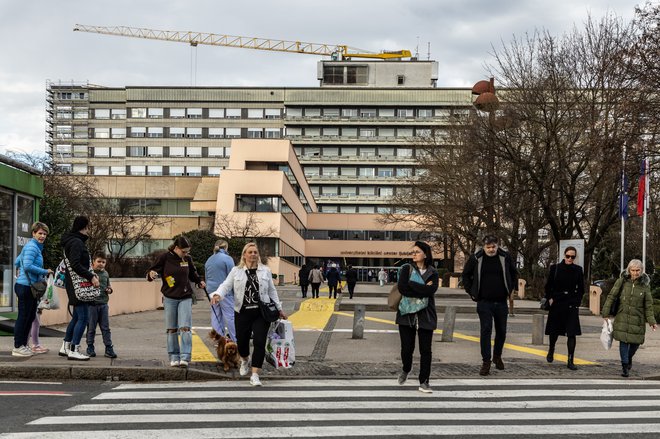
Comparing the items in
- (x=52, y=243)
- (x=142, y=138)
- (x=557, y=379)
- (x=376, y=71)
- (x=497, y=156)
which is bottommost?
(x=557, y=379)

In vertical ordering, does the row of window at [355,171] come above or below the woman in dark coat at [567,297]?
above

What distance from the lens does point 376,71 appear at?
119 m

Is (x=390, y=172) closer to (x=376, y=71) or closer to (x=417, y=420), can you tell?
(x=376, y=71)

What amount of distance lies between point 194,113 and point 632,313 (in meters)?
103

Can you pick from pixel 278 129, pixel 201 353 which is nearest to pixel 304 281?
pixel 201 353

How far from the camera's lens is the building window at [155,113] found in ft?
360

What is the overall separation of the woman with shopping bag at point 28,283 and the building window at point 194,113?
101 m

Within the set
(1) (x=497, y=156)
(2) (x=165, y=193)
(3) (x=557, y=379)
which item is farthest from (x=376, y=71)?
(3) (x=557, y=379)

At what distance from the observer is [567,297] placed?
11516 mm

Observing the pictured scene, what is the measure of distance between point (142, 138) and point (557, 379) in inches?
4109

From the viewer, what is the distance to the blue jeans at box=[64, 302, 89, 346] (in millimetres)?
10508

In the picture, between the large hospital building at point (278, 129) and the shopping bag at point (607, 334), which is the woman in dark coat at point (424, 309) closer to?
the shopping bag at point (607, 334)

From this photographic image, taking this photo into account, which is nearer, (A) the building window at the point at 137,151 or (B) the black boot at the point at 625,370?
(B) the black boot at the point at 625,370

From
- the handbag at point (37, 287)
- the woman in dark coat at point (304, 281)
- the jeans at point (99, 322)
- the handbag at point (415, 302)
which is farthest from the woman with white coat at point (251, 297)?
the woman in dark coat at point (304, 281)
